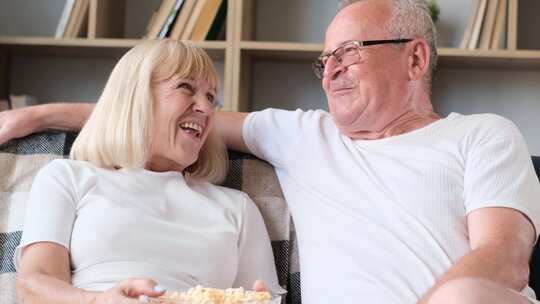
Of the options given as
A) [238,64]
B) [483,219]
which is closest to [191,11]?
[238,64]

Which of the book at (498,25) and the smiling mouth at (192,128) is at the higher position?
the book at (498,25)

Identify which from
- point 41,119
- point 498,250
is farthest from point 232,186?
point 498,250

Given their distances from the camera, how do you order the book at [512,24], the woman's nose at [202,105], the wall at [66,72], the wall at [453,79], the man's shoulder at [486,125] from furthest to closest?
the wall at [66,72], the wall at [453,79], the book at [512,24], the woman's nose at [202,105], the man's shoulder at [486,125]

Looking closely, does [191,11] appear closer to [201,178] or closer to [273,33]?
[273,33]

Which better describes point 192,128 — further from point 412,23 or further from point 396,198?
point 412,23

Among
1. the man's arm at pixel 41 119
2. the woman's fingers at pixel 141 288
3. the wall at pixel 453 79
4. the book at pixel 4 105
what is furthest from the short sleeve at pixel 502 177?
the book at pixel 4 105

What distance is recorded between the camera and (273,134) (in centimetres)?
179

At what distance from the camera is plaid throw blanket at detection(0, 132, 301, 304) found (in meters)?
1.68

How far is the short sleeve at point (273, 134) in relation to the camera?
5.83 feet

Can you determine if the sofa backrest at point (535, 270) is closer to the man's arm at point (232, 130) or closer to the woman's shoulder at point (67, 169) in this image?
the man's arm at point (232, 130)

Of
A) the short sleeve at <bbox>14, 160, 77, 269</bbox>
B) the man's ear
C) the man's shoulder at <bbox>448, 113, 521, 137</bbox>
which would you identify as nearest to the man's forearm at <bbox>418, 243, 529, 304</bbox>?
the man's shoulder at <bbox>448, 113, 521, 137</bbox>

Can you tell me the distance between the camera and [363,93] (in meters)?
1.75

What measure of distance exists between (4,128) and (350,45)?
0.78 metres

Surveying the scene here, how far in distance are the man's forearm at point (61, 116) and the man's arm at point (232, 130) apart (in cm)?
30
